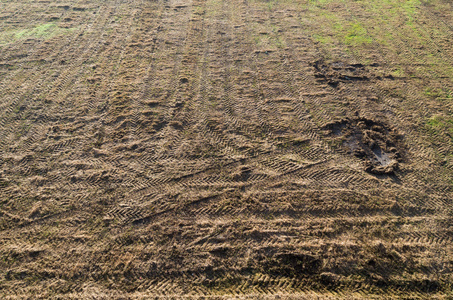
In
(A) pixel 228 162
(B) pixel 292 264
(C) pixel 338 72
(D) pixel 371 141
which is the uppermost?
(C) pixel 338 72

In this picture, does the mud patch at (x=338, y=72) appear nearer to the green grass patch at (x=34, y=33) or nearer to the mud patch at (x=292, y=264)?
the mud patch at (x=292, y=264)

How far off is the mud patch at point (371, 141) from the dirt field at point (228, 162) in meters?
0.03

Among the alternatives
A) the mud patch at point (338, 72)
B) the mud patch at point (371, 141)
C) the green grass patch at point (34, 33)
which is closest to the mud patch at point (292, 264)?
the mud patch at point (371, 141)

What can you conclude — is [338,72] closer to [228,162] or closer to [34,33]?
[228,162]

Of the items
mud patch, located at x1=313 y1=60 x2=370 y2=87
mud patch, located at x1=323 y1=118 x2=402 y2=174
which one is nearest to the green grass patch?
mud patch, located at x1=313 y1=60 x2=370 y2=87

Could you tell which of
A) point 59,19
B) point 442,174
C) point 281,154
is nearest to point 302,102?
point 281,154

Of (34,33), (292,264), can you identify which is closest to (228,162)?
(292,264)

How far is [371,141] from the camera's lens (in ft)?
17.5

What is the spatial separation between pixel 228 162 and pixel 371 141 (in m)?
2.99

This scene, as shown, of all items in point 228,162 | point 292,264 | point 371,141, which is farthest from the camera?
point 371,141

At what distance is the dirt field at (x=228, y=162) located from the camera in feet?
12.5

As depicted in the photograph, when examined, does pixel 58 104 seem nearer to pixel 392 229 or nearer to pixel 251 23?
pixel 251 23

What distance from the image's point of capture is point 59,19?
30.9 feet

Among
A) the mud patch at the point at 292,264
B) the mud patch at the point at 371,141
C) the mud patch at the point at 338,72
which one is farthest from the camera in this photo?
the mud patch at the point at 338,72
